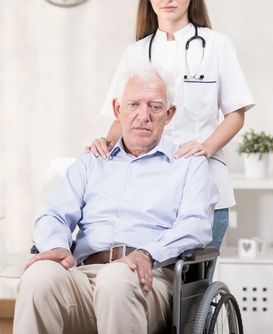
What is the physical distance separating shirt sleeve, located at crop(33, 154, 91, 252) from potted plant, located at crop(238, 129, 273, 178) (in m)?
1.41

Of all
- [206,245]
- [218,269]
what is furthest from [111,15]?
[206,245]

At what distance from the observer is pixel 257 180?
3822 millimetres

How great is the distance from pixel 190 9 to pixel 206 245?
0.86 m

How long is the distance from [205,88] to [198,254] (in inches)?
27.4

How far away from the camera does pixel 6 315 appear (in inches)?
151

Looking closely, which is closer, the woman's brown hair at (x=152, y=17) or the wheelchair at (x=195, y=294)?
the wheelchair at (x=195, y=294)

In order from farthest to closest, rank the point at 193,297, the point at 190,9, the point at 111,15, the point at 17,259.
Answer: the point at 111,15, the point at 17,259, the point at 190,9, the point at 193,297

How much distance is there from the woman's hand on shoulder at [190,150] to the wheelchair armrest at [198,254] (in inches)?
12.4

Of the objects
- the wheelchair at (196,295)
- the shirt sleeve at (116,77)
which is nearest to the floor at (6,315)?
the shirt sleeve at (116,77)

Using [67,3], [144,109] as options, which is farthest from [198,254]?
[67,3]

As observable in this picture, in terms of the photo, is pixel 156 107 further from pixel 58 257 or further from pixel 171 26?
pixel 58 257

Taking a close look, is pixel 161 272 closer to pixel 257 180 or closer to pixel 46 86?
pixel 257 180

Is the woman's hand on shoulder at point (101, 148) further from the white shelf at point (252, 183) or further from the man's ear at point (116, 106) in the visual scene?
the white shelf at point (252, 183)

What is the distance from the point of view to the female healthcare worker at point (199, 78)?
2.78m
